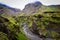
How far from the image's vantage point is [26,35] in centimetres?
860

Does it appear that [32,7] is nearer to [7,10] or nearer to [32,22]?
[32,22]

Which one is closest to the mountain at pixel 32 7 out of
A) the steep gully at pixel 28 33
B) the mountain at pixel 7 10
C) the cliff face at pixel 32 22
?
the cliff face at pixel 32 22

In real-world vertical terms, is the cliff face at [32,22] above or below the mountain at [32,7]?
below

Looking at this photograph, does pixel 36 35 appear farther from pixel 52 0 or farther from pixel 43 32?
pixel 52 0

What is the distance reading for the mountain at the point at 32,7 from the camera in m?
8.44

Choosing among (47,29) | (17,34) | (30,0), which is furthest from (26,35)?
(30,0)

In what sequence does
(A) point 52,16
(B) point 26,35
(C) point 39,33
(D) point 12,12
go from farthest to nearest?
(A) point 52,16 < (C) point 39,33 < (B) point 26,35 < (D) point 12,12

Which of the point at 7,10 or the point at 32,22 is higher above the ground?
the point at 7,10

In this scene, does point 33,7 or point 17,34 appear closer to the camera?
point 17,34

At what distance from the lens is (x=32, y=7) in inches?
352

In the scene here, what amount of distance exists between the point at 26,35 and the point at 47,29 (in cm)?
140

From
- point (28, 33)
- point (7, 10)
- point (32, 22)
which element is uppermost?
point (7, 10)

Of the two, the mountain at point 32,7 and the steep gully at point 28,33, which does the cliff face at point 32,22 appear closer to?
the mountain at point 32,7

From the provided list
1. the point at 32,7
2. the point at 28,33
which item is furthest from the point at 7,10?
the point at 28,33
